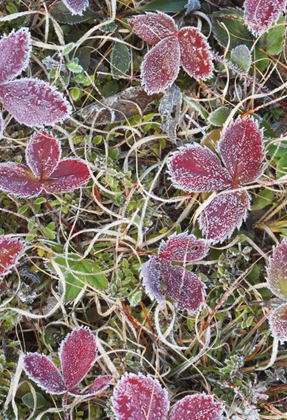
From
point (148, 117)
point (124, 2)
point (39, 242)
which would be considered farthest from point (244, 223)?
point (124, 2)

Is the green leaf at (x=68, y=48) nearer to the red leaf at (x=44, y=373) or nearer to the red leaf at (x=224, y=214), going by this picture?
the red leaf at (x=224, y=214)

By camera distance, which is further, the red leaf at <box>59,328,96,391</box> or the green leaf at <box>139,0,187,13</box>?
the green leaf at <box>139,0,187,13</box>

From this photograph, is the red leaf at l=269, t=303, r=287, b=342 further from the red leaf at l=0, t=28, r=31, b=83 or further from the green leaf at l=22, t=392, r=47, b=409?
the red leaf at l=0, t=28, r=31, b=83

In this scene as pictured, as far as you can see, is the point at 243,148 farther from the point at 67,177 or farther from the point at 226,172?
the point at 67,177

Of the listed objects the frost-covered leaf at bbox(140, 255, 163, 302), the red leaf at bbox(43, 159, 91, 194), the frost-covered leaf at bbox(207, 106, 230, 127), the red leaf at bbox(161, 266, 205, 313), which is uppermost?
the frost-covered leaf at bbox(207, 106, 230, 127)

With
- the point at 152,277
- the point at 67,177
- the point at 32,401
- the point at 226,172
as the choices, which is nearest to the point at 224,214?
the point at 226,172

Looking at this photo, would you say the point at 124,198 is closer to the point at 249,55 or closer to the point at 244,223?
the point at 244,223

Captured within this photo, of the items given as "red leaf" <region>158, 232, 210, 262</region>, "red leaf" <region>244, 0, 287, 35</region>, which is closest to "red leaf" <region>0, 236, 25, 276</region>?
"red leaf" <region>158, 232, 210, 262</region>
